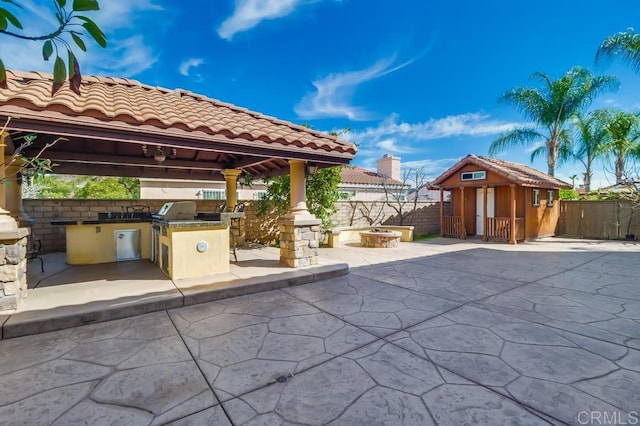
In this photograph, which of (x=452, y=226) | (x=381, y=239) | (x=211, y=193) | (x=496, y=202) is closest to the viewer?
(x=381, y=239)

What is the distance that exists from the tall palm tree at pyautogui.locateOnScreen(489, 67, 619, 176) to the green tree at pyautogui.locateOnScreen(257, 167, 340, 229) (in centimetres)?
1131

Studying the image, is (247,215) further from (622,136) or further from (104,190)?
(622,136)

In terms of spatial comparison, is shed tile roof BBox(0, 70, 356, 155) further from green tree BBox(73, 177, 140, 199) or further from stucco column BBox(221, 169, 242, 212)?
green tree BBox(73, 177, 140, 199)

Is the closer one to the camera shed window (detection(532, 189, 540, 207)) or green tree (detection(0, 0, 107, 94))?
green tree (detection(0, 0, 107, 94))

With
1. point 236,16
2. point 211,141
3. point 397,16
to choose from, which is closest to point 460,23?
point 397,16

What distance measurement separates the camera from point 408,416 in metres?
1.97

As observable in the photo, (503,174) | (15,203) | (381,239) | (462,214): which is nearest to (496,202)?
(462,214)

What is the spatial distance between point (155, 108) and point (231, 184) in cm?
420

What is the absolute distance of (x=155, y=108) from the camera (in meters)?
4.72

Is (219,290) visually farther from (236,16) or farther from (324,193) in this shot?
(236,16)

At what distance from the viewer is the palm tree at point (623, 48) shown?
10.5 metres

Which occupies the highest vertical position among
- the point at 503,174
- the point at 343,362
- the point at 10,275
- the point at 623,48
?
the point at 623,48

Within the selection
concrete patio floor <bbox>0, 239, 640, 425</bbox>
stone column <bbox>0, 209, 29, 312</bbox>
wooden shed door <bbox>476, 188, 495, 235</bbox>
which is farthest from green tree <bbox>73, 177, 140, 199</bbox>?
wooden shed door <bbox>476, 188, 495, 235</bbox>

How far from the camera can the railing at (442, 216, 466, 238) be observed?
1298 centimetres
